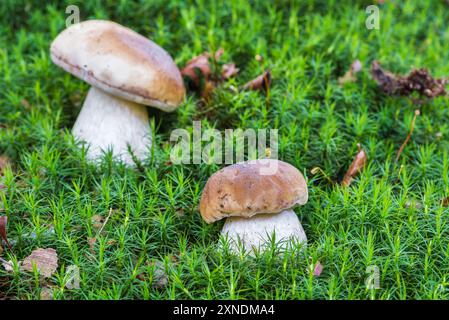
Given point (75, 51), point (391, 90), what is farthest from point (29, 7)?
point (391, 90)

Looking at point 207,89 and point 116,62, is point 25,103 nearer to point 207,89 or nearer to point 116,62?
point 116,62

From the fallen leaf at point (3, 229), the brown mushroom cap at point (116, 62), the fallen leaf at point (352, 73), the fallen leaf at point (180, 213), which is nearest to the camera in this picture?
the fallen leaf at point (3, 229)

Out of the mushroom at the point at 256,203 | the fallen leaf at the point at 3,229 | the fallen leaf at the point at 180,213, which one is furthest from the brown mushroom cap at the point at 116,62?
the fallen leaf at the point at 3,229

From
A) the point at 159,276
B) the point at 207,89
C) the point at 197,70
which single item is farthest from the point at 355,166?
the point at 159,276

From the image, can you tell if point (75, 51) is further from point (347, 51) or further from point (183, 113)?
point (347, 51)

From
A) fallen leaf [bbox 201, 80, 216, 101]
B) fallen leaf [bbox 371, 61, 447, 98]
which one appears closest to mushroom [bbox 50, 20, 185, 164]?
fallen leaf [bbox 201, 80, 216, 101]

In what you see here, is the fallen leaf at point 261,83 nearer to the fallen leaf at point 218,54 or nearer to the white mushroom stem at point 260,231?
the fallen leaf at point 218,54
